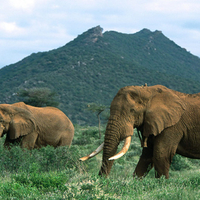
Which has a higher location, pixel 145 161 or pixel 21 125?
pixel 21 125

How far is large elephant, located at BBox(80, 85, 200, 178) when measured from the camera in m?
6.19

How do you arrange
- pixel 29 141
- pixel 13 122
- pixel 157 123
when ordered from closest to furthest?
pixel 157 123, pixel 13 122, pixel 29 141

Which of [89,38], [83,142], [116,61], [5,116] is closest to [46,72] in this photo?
[116,61]

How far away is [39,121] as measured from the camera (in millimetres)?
10938

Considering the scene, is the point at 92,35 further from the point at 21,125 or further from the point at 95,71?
the point at 21,125

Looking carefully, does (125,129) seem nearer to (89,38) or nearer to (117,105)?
(117,105)

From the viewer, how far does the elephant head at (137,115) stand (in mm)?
6152

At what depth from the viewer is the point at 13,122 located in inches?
390

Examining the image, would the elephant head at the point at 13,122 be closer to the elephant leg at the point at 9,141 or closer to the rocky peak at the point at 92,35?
the elephant leg at the point at 9,141

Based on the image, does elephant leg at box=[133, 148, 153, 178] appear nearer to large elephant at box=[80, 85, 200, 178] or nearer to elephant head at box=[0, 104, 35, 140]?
large elephant at box=[80, 85, 200, 178]

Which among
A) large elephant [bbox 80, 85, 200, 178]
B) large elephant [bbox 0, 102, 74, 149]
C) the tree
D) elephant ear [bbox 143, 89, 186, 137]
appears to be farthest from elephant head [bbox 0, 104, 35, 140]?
the tree

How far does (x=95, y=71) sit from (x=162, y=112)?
82.9 m

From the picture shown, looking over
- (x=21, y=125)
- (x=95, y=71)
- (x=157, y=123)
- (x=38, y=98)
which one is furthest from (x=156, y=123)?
(x=95, y=71)

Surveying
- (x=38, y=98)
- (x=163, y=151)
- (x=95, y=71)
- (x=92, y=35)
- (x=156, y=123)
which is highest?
(x=92, y=35)
